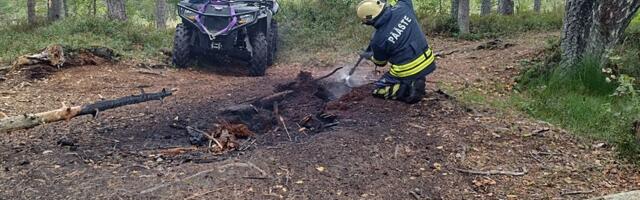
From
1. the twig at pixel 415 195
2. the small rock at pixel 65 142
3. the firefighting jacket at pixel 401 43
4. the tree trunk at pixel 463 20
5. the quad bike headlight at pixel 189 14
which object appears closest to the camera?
the twig at pixel 415 195

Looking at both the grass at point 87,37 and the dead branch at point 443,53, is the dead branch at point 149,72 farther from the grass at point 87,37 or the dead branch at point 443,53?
the dead branch at point 443,53

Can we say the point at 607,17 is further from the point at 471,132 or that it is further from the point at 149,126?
the point at 149,126

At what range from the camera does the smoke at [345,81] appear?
7.08 meters

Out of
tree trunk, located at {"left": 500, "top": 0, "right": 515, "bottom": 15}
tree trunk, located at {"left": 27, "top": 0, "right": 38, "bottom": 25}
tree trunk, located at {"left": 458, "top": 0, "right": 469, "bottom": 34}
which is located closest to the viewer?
tree trunk, located at {"left": 458, "top": 0, "right": 469, "bottom": 34}

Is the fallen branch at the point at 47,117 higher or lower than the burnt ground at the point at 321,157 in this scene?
higher

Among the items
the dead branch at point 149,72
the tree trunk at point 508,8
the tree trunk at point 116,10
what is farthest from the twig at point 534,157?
the tree trunk at point 508,8

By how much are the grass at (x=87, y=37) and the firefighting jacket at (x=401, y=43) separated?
5700 mm

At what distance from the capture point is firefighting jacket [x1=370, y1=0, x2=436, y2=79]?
238 inches

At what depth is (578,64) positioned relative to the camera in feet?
22.7

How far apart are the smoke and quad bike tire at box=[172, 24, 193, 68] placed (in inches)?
108

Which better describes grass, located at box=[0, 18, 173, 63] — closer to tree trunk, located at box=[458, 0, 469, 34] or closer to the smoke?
the smoke

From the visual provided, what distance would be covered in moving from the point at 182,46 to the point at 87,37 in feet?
8.28

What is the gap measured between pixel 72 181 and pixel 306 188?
1.71 meters

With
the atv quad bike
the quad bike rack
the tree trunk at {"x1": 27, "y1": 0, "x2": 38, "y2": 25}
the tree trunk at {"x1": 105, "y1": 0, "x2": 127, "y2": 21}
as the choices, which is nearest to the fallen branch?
the quad bike rack
